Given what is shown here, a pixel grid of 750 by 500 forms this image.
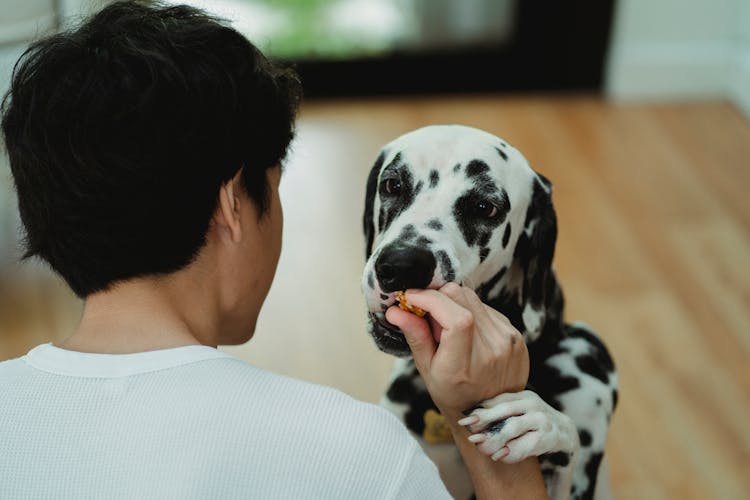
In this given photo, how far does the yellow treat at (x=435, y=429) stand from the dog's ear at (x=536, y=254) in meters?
0.21

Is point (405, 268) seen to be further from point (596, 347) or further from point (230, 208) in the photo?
point (596, 347)

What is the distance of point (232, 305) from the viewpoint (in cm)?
141

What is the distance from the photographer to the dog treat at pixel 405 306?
4.48 ft

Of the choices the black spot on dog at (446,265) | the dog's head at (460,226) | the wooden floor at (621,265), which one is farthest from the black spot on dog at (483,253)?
the wooden floor at (621,265)

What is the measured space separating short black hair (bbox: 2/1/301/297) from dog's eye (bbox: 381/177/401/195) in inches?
13.9

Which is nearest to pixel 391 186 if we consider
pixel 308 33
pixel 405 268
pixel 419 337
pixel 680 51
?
pixel 405 268

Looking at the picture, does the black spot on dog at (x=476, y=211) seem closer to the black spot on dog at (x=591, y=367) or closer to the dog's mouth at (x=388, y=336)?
the dog's mouth at (x=388, y=336)

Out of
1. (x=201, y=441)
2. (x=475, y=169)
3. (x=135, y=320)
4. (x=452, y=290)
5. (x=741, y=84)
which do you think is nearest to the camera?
(x=201, y=441)

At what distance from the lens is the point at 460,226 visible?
1.57 m

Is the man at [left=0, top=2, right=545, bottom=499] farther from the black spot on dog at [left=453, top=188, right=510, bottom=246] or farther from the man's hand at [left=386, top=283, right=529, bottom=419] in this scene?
the black spot on dog at [left=453, top=188, right=510, bottom=246]

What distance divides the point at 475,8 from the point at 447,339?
3948mm

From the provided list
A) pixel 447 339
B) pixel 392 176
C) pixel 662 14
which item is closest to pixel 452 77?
pixel 662 14

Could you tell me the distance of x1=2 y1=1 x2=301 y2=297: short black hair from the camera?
1167 mm

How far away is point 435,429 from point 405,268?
40 cm
